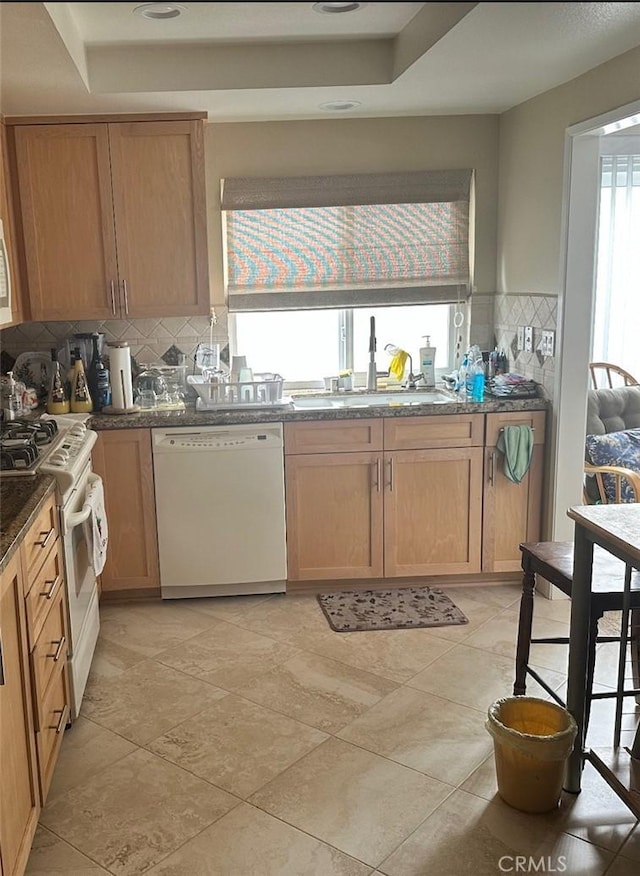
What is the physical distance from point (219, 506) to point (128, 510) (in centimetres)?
41

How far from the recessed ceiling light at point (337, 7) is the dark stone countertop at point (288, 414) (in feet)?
5.33

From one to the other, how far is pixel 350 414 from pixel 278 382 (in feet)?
1.29

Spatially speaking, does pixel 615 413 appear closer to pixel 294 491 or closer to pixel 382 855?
pixel 294 491

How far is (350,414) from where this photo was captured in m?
3.78

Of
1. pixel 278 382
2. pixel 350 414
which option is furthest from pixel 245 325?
pixel 350 414

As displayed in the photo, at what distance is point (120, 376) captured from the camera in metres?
3.78

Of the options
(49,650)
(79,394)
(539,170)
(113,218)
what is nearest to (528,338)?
(539,170)

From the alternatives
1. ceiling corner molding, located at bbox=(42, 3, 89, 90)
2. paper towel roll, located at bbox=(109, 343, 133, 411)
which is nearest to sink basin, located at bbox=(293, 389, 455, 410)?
paper towel roll, located at bbox=(109, 343, 133, 411)

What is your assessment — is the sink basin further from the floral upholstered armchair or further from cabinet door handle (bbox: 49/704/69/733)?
cabinet door handle (bbox: 49/704/69/733)

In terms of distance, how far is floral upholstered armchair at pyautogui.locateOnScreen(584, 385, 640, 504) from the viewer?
3980 millimetres

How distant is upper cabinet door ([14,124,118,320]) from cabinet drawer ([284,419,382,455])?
1043 mm

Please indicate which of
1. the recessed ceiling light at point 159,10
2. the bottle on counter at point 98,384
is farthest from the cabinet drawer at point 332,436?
the recessed ceiling light at point 159,10

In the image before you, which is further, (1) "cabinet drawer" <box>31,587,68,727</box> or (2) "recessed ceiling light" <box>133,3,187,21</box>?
(2) "recessed ceiling light" <box>133,3,187,21</box>

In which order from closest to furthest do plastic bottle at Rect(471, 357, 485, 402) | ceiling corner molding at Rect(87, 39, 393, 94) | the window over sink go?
ceiling corner molding at Rect(87, 39, 393, 94) < plastic bottle at Rect(471, 357, 485, 402) < the window over sink
